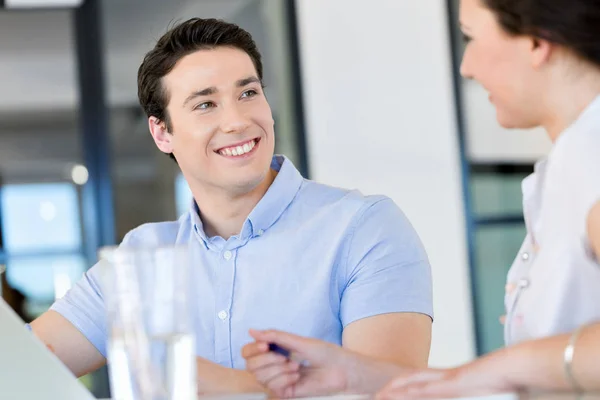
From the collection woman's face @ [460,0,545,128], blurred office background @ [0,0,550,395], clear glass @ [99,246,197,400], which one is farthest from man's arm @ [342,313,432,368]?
blurred office background @ [0,0,550,395]

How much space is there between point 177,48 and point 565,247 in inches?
52.3

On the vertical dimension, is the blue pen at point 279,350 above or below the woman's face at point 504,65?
below

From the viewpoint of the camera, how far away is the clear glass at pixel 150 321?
0.84 metres

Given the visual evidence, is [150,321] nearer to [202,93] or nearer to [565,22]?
[565,22]

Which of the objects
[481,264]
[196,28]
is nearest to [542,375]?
[196,28]

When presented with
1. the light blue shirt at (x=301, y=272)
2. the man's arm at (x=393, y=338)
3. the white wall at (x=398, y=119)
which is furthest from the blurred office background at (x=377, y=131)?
the man's arm at (x=393, y=338)

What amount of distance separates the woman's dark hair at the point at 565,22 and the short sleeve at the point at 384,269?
30.9 inches

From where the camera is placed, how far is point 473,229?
5207 mm

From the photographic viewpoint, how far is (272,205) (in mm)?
2053

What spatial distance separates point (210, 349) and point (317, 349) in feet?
2.52

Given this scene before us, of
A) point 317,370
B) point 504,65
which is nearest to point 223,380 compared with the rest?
point 317,370

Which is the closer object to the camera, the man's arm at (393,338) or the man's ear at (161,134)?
the man's arm at (393,338)

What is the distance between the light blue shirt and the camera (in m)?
1.93

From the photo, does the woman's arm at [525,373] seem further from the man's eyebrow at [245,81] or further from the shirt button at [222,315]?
the man's eyebrow at [245,81]
